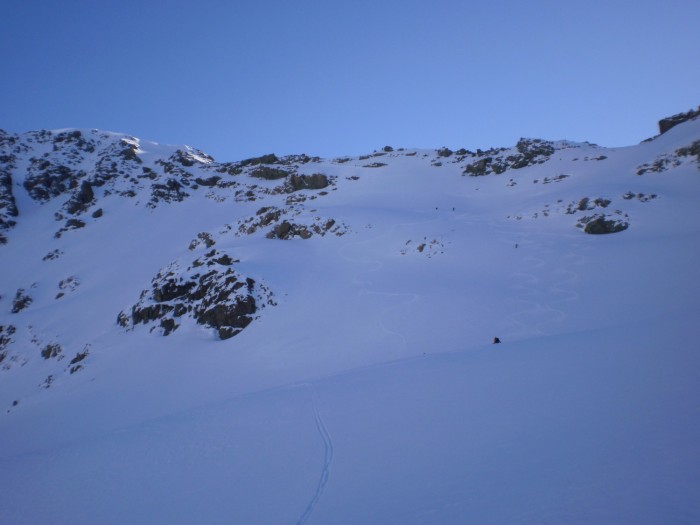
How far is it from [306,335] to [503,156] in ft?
137

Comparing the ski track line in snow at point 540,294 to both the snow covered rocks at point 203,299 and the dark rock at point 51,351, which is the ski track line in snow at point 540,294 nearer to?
the snow covered rocks at point 203,299

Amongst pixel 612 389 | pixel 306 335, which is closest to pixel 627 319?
pixel 612 389

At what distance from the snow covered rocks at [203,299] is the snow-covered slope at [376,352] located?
0.16m

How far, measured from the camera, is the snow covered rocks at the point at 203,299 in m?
22.0

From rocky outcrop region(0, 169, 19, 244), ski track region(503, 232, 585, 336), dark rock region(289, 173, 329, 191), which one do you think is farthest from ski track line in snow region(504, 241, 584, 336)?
rocky outcrop region(0, 169, 19, 244)

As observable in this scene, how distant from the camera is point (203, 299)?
932 inches

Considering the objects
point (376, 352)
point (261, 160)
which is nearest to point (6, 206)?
point (261, 160)

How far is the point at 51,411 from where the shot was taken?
61.7ft

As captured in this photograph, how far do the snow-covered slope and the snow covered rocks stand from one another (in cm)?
16

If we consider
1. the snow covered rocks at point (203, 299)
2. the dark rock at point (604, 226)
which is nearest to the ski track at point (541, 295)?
the dark rock at point (604, 226)

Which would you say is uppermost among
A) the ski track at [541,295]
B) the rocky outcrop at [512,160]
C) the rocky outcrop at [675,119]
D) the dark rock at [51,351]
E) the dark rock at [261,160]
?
the dark rock at [261,160]

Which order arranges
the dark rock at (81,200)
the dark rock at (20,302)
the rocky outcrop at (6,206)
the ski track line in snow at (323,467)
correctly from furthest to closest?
1. the dark rock at (81,200)
2. the rocky outcrop at (6,206)
3. the dark rock at (20,302)
4. the ski track line in snow at (323,467)

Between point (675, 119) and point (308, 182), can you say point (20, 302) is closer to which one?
point (308, 182)

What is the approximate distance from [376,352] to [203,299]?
1409cm
